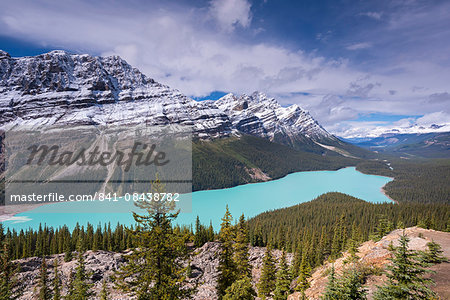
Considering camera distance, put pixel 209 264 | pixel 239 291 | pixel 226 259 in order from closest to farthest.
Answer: pixel 239 291, pixel 226 259, pixel 209 264

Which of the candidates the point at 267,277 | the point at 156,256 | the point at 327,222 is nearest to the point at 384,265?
the point at 156,256

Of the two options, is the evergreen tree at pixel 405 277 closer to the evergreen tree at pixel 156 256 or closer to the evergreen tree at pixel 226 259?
the evergreen tree at pixel 156 256

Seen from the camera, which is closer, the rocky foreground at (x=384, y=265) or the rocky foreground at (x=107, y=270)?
the rocky foreground at (x=384, y=265)

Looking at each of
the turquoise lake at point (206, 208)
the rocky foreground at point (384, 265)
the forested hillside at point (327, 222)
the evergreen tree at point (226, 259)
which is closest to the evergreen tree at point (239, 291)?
the evergreen tree at point (226, 259)

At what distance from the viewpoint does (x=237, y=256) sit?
993 inches

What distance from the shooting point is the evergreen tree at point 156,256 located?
1238cm

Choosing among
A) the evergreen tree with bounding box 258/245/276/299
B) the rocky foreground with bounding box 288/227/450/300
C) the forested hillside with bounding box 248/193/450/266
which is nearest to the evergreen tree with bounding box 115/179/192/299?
the rocky foreground with bounding box 288/227/450/300

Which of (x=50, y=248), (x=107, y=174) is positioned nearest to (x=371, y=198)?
(x=50, y=248)

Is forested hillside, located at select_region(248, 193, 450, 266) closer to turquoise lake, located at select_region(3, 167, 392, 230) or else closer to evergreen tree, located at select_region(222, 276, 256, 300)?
turquoise lake, located at select_region(3, 167, 392, 230)

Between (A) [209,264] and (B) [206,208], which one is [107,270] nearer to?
(A) [209,264]

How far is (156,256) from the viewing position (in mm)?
12891

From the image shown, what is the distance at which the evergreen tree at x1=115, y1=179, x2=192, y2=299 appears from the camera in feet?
40.6

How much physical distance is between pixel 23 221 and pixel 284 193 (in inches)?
6786

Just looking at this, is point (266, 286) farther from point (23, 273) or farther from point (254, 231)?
point (23, 273)
